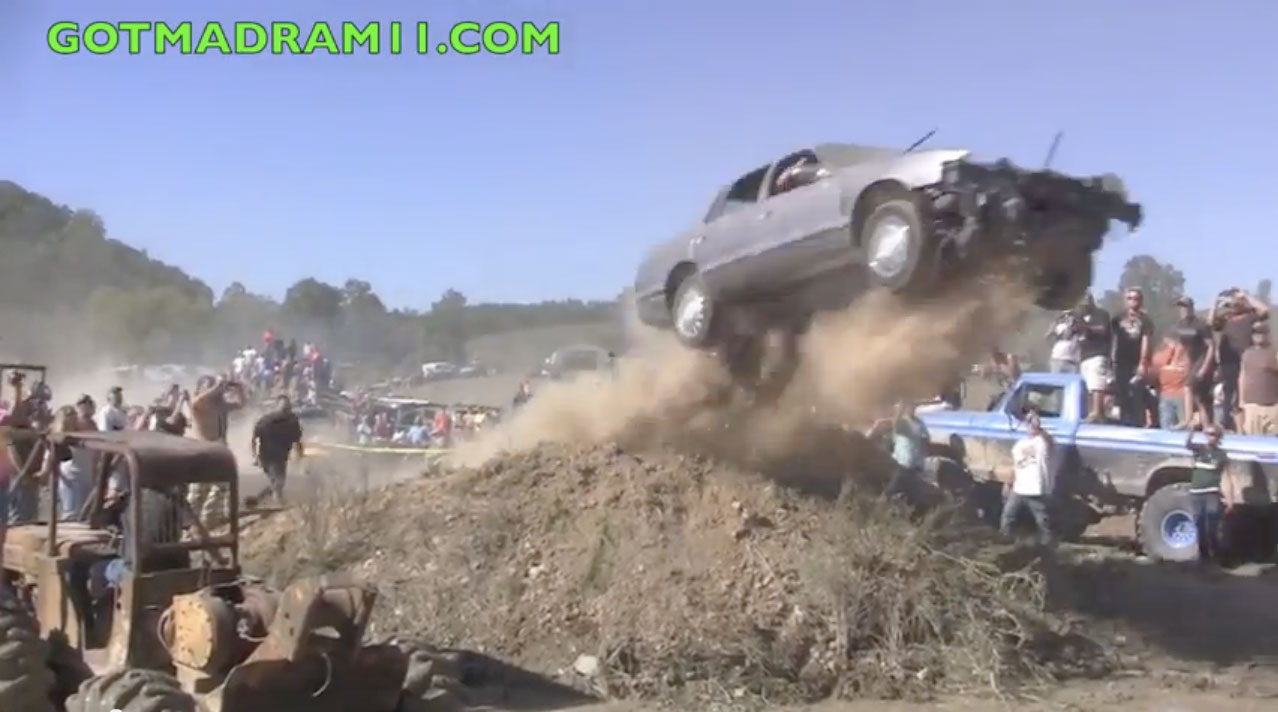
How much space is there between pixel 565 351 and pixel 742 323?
42.3 feet

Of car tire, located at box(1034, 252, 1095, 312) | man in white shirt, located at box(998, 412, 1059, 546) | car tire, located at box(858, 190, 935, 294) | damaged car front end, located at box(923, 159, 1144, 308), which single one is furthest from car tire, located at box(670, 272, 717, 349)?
man in white shirt, located at box(998, 412, 1059, 546)

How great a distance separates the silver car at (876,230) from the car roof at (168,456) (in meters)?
4.49

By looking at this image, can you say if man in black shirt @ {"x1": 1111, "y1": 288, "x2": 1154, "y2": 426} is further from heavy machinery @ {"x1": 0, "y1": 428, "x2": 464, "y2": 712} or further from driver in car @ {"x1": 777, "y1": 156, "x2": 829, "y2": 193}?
heavy machinery @ {"x1": 0, "y1": 428, "x2": 464, "y2": 712}

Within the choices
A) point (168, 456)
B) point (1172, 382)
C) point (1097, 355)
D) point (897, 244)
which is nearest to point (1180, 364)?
point (1172, 382)

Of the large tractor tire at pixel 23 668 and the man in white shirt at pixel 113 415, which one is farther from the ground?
the man in white shirt at pixel 113 415

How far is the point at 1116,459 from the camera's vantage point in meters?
14.6

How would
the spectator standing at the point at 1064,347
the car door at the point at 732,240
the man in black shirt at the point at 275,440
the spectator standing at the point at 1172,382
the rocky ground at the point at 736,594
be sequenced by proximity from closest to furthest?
1. the rocky ground at the point at 736,594
2. the car door at the point at 732,240
3. the spectator standing at the point at 1172,382
4. the spectator standing at the point at 1064,347
5. the man in black shirt at the point at 275,440

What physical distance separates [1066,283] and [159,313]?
40246 mm

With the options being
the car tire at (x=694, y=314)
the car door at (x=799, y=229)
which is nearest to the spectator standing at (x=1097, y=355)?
the car tire at (x=694, y=314)

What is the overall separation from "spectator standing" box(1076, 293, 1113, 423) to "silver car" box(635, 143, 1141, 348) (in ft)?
15.7

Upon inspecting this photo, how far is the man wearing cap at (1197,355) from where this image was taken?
14492 mm

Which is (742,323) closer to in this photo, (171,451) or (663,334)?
(663,334)

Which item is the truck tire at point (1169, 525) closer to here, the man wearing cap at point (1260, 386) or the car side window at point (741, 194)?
the man wearing cap at point (1260, 386)

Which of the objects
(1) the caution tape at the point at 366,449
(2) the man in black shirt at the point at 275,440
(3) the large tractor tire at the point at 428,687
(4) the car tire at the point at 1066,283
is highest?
(4) the car tire at the point at 1066,283
